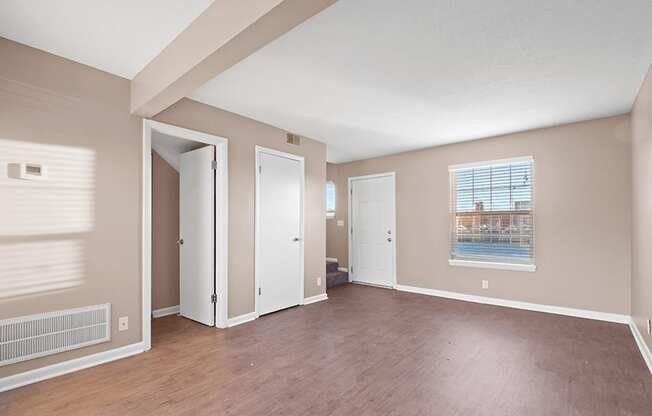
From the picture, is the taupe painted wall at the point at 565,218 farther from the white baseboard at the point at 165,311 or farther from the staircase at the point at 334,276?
the white baseboard at the point at 165,311

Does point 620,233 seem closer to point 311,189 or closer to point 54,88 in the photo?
point 311,189

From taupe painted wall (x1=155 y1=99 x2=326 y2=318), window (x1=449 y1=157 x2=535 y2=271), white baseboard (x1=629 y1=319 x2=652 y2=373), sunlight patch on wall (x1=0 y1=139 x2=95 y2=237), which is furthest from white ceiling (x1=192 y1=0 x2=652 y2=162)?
white baseboard (x1=629 y1=319 x2=652 y2=373)

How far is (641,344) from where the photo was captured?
301cm

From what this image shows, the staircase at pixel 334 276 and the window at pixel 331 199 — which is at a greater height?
the window at pixel 331 199

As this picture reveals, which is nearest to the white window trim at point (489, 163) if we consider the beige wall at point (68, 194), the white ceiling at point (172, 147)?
the white ceiling at point (172, 147)

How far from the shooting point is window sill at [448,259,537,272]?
4.39 metres

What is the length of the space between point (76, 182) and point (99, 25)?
1219 mm

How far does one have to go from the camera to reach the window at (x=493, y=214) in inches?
176

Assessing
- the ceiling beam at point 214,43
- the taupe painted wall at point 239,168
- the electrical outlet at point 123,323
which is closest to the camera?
the ceiling beam at point 214,43

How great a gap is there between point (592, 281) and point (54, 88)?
5.86 m

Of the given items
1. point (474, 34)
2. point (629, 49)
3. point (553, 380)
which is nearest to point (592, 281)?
point (553, 380)

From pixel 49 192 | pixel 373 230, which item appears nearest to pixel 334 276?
pixel 373 230

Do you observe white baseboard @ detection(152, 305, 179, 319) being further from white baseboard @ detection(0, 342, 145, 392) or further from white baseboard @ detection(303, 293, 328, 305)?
white baseboard @ detection(303, 293, 328, 305)

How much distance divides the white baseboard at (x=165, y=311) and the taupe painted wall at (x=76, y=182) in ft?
3.88
